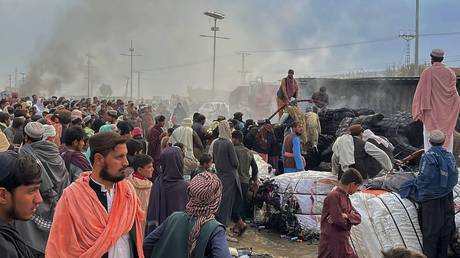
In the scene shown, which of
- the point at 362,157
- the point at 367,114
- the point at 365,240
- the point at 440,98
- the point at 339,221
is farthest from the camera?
the point at 367,114

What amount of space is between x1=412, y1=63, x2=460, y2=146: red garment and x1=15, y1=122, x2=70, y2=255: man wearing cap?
17.3 ft

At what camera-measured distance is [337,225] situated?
16.1 ft

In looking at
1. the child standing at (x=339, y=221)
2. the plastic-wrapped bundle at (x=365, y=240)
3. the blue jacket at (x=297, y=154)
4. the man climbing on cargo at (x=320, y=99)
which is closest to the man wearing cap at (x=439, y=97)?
the plastic-wrapped bundle at (x=365, y=240)

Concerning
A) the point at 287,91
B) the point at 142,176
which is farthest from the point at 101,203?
the point at 287,91

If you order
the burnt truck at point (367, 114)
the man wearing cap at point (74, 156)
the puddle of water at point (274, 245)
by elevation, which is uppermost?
the burnt truck at point (367, 114)

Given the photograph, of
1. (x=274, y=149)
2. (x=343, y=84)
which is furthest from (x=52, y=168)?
(x=343, y=84)

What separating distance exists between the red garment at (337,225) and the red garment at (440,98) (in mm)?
3171

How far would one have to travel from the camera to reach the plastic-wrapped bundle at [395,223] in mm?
6434

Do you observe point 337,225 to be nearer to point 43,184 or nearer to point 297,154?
point 43,184

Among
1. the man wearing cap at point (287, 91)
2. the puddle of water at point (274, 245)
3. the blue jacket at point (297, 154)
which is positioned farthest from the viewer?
the man wearing cap at point (287, 91)

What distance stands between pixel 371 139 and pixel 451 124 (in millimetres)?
1382

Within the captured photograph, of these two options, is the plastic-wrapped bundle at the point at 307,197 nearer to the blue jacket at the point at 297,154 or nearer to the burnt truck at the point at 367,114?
the blue jacket at the point at 297,154

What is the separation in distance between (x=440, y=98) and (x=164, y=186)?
14.9ft

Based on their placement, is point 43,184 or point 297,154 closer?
point 43,184
